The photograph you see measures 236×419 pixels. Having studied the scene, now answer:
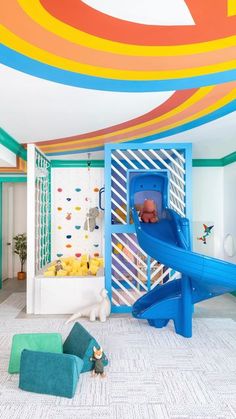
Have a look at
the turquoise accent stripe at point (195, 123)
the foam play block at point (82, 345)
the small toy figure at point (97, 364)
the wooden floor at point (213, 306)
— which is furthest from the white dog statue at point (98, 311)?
the turquoise accent stripe at point (195, 123)

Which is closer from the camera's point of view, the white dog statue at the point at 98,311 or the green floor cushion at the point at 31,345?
the green floor cushion at the point at 31,345

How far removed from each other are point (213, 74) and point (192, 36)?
0.53 meters

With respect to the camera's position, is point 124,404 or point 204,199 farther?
point 204,199

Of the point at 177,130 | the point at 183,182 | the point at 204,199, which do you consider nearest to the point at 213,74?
the point at 177,130

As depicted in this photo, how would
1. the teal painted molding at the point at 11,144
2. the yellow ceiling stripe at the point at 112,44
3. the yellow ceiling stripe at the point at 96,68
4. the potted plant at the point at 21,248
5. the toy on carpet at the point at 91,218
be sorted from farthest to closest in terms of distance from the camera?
the potted plant at the point at 21,248
the toy on carpet at the point at 91,218
the teal painted molding at the point at 11,144
the yellow ceiling stripe at the point at 96,68
the yellow ceiling stripe at the point at 112,44

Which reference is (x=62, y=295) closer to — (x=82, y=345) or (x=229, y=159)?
(x=82, y=345)

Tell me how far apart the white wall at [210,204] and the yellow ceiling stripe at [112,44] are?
13.0 feet

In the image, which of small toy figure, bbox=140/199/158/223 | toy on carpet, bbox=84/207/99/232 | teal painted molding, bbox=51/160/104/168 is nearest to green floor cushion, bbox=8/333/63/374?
small toy figure, bbox=140/199/158/223

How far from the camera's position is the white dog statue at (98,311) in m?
3.84

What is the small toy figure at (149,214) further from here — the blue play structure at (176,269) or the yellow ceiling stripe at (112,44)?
the yellow ceiling stripe at (112,44)

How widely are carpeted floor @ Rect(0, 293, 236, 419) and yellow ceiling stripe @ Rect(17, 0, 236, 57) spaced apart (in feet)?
7.89

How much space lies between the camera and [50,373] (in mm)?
2246

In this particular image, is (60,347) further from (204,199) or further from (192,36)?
(204,199)

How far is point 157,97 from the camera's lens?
8.64 feet
